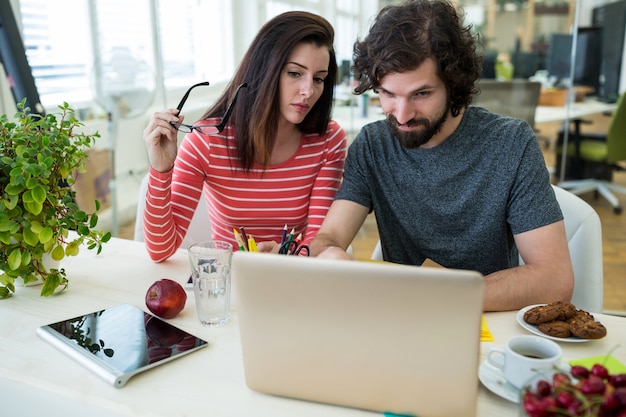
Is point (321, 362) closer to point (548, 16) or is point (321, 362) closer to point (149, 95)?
point (149, 95)

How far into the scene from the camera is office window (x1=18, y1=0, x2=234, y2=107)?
303 cm

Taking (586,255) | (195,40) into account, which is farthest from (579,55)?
(586,255)

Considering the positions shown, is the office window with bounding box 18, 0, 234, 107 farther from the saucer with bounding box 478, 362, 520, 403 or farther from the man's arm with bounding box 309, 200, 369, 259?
the saucer with bounding box 478, 362, 520, 403

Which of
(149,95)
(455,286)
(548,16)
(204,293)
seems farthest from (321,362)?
(548,16)

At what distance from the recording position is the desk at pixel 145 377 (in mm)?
759

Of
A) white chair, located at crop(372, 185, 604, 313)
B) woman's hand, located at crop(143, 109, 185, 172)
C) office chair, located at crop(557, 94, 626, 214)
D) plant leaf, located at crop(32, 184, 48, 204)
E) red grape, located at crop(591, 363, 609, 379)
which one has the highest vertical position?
woman's hand, located at crop(143, 109, 185, 172)

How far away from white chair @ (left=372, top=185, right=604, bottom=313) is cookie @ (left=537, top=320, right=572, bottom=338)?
42cm

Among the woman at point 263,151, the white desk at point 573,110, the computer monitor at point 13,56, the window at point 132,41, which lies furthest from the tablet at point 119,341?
the white desk at point 573,110

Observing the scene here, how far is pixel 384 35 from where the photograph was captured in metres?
1.34

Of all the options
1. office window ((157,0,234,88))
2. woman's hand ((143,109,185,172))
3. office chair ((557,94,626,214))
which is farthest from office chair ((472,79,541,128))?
woman's hand ((143,109,185,172))

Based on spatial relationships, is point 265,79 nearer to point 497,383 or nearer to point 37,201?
point 37,201

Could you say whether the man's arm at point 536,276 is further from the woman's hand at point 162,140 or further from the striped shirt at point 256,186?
the woman's hand at point 162,140

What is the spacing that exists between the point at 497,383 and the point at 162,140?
2.98ft

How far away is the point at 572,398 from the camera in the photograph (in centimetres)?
55
